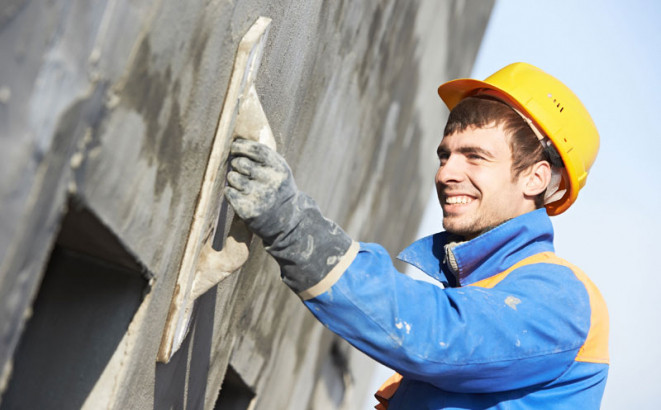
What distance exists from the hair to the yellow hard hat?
44 millimetres

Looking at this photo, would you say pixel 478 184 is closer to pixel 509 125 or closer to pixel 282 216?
pixel 509 125

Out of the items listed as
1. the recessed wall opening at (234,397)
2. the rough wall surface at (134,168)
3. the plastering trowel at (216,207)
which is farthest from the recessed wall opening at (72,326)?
the recessed wall opening at (234,397)

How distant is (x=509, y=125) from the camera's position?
7.82 feet

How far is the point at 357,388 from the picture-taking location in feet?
17.3

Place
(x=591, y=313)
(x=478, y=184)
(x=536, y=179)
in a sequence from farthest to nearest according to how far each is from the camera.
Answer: (x=536, y=179) → (x=478, y=184) → (x=591, y=313)

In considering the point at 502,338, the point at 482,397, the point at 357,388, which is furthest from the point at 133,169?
the point at 357,388

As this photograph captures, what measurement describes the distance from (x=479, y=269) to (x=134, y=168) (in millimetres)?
1169

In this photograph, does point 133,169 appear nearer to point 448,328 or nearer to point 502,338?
point 448,328

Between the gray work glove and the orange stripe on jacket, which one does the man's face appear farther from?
the gray work glove

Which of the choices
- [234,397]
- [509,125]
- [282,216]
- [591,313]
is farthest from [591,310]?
[234,397]

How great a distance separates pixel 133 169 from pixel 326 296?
0.53 meters

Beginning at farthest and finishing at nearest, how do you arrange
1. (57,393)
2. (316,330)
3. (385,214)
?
(385,214)
(316,330)
(57,393)

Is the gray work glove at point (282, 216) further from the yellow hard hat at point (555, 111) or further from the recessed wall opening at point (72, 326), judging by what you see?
the yellow hard hat at point (555, 111)

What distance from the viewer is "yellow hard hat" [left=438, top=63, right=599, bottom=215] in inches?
95.8
